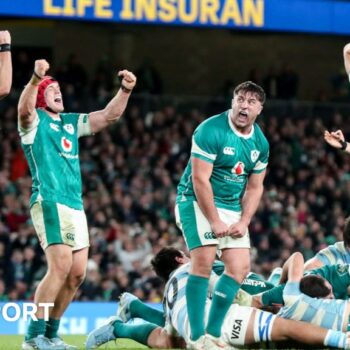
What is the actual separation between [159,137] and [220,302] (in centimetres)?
1312

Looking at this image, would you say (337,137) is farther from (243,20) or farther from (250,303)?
(243,20)

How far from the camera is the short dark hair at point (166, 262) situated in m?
11.4

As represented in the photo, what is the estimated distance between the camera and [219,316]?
9898 mm

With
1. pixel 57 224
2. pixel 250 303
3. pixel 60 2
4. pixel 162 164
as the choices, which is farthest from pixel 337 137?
pixel 162 164

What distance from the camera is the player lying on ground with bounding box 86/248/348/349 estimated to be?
400 inches

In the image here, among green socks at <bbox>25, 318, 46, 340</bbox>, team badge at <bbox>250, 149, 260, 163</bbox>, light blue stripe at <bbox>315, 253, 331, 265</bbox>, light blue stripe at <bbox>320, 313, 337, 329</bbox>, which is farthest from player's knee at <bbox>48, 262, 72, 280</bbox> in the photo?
light blue stripe at <bbox>315, 253, 331, 265</bbox>

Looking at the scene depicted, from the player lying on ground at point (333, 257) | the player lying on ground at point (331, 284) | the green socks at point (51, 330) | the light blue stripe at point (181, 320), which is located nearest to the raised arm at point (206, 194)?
the light blue stripe at point (181, 320)

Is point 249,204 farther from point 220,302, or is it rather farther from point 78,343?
point 78,343

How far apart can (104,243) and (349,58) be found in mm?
9566

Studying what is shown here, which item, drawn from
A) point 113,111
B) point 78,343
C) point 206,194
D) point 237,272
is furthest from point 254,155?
point 78,343

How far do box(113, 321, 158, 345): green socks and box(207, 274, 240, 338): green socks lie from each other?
1.27m

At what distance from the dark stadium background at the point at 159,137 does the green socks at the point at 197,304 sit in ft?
28.8

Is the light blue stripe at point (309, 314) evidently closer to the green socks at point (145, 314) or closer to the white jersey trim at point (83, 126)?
the green socks at point (145, 314)

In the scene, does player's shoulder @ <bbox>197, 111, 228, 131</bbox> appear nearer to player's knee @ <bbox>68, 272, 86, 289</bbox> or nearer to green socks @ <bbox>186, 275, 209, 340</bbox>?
green socks @ <bbox>186, 275, 209, 340</bbox>
